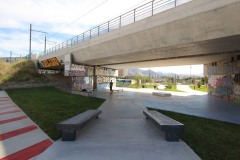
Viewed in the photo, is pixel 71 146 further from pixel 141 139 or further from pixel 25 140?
pixel 141 139

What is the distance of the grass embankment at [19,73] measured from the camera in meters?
35.2

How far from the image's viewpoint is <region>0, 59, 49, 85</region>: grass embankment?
1386 inches

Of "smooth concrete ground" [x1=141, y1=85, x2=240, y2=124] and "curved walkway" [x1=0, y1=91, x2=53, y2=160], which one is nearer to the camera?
"curved walkway" [x1=0, y1=91, x2=53, y2=160]

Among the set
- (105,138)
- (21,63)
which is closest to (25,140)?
(105,138)

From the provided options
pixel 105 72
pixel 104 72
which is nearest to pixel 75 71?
pixel 104 72

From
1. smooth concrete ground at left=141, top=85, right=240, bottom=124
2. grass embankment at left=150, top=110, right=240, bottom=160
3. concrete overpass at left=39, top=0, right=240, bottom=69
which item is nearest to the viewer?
grass embankment at left=150, top=110, right=240, bottom=160

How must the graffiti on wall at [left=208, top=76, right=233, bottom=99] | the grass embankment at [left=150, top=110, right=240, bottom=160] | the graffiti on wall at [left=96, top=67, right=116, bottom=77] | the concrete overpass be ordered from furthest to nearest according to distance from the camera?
the graffiti on wall at [left=96, top=67, right=116, bottom=77], the graffiti on wall at [left=208, top=76, right=233, bottom=99], the concrete overpass, the grass embankment at [left=150, top=110, right=240, bottom=160]

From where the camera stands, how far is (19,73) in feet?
128

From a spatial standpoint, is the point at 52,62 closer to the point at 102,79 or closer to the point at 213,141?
the point at 102,79

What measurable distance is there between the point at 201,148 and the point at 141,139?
6.67ft

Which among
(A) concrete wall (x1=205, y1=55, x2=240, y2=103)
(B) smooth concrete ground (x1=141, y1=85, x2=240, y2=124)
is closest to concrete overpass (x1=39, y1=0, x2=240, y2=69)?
(B) smooth concrete ground (x1=141, y1=85, x2=240, y2=124)

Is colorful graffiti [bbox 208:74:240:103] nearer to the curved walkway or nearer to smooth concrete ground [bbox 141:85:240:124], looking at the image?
smooth concrete ground [bbox 141:85:240:124]

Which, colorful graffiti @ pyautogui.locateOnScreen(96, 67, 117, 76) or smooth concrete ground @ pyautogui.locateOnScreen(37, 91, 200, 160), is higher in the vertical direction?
colorful graffiti @ pyautogui.locateOnScreen(96, 67, 117, 76)

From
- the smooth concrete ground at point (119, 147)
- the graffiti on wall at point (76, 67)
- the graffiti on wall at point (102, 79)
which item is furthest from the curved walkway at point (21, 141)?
the graffiti on wall at point (102, 79)
